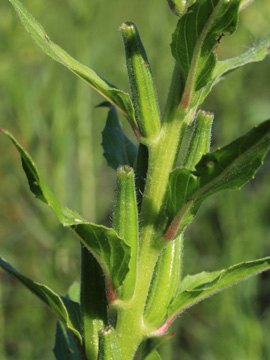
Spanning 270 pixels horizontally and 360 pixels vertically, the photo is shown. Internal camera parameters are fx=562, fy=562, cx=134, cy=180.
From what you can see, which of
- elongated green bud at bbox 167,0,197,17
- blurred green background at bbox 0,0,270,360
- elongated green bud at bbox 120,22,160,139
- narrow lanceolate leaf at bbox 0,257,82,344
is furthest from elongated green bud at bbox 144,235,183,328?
blurred green background at bbox 0,0,270,360

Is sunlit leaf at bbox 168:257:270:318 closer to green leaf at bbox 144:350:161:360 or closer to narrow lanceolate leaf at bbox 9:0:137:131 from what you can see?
green leaf at bbox 144:350:161:360

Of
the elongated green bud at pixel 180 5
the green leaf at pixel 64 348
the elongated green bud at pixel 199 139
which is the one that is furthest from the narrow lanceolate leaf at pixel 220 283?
the elongated green bud at pixel 180 5

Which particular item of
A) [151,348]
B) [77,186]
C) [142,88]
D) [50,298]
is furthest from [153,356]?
[77,186]

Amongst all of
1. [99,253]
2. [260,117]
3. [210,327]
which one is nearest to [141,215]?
[99,253]

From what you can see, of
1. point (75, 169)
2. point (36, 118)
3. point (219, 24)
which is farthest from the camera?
point (75, 169)

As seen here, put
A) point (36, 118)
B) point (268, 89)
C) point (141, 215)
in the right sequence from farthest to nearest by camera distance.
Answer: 1. point (268, 89)
2. point (36, 118)
3. point (141, 215)

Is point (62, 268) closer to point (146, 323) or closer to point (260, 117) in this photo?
point (260, 117)
